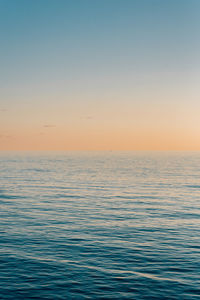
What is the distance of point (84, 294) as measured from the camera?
1828cm

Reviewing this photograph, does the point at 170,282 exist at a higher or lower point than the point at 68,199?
lower

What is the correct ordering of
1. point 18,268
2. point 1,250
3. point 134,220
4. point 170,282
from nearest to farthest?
point 170,282 → point 18,268 → point 1,250 → point 134,220

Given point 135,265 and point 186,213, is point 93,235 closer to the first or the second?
point 135,265

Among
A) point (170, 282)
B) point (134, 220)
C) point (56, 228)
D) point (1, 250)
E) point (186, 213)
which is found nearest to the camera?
point (170, 282)

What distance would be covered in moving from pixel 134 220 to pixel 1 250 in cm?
1808

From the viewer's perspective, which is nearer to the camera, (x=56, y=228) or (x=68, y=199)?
(x=56, y=228)

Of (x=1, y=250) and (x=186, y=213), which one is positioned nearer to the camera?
(x=1, y=250)

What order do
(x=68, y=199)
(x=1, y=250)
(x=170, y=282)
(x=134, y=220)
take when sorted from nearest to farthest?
1. (x=170, y=282)
2. (x=1, y=250)
3. (x=134, y=220)
4. (x=68, y=199)

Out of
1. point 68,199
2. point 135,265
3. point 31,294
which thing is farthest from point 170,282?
point 68,199

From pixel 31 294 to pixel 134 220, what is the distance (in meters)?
21.6

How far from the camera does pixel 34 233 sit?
31672 millimetres

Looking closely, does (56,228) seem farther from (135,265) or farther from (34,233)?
(135,265)

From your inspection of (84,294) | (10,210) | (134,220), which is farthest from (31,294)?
(10,210)

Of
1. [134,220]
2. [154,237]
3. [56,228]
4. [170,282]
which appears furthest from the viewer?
[134,220]
